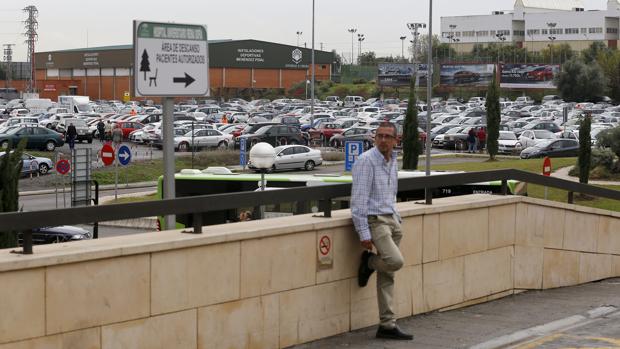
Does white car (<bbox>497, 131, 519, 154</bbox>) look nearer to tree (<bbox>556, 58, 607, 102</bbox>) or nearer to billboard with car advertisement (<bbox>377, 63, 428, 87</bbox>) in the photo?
tree (<bbox>556, 58, 607, 102</bbox>)

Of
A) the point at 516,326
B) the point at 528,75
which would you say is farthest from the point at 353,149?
the point at 528,75

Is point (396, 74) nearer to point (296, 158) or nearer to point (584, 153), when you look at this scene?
point (296, 158)

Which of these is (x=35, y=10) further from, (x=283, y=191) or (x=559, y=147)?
(x=283, y=191)

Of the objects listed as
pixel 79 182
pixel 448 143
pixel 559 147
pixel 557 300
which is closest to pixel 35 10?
pixel 448 143

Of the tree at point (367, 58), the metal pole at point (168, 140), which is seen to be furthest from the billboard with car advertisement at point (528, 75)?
the metal pole at point (168, 140)

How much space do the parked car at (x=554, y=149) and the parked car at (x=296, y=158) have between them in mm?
12264

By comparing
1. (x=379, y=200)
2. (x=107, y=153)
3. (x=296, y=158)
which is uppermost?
(x=379, y=200)

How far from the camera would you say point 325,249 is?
9234 millimetres

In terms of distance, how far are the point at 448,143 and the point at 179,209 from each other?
59418 mm

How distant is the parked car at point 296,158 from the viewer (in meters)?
49.8

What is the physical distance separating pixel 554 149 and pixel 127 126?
1159 inches

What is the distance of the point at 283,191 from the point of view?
29.2ft

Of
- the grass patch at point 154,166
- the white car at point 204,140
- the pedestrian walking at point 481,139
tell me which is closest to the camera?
the grass patch at point 154,166

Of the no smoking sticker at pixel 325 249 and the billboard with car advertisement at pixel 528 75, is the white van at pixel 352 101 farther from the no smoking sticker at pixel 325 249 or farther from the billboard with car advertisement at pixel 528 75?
the no smoking sticker at pixel 325 249
